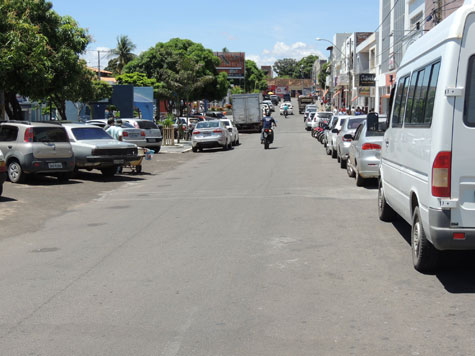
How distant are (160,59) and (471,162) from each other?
63.0 metres

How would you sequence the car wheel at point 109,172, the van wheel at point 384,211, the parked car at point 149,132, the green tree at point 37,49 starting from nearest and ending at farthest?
the van wheel at point 384,211 < the car wheel at point 109,172 < the green tree at point 37,49 < the parked car at point 149,132

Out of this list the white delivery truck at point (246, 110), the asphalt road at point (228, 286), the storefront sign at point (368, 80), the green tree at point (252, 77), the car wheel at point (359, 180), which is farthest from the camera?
the green tree at point (252, 77)

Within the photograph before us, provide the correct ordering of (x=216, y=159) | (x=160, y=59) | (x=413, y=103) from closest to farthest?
(x=413, y=103), (x=216, y=159), (x=160, y=59)

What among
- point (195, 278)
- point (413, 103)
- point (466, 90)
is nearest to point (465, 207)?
point (466, 90)

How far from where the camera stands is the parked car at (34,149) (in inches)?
657

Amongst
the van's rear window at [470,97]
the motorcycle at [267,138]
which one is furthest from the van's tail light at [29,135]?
the motorcycle at [267,138]

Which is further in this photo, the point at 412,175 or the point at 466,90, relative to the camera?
the point at 412,175

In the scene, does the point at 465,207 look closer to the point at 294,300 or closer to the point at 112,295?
the point at 294,300

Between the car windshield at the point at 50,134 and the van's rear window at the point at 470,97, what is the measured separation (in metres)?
13.1

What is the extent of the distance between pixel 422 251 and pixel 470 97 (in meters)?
1.81

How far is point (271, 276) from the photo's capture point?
7.19 m

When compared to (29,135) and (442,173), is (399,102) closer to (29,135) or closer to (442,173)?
(442,173)

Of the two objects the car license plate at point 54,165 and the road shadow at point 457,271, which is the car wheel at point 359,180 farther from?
the car license plate at point 54,165

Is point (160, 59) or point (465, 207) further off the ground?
point (160, 59)
